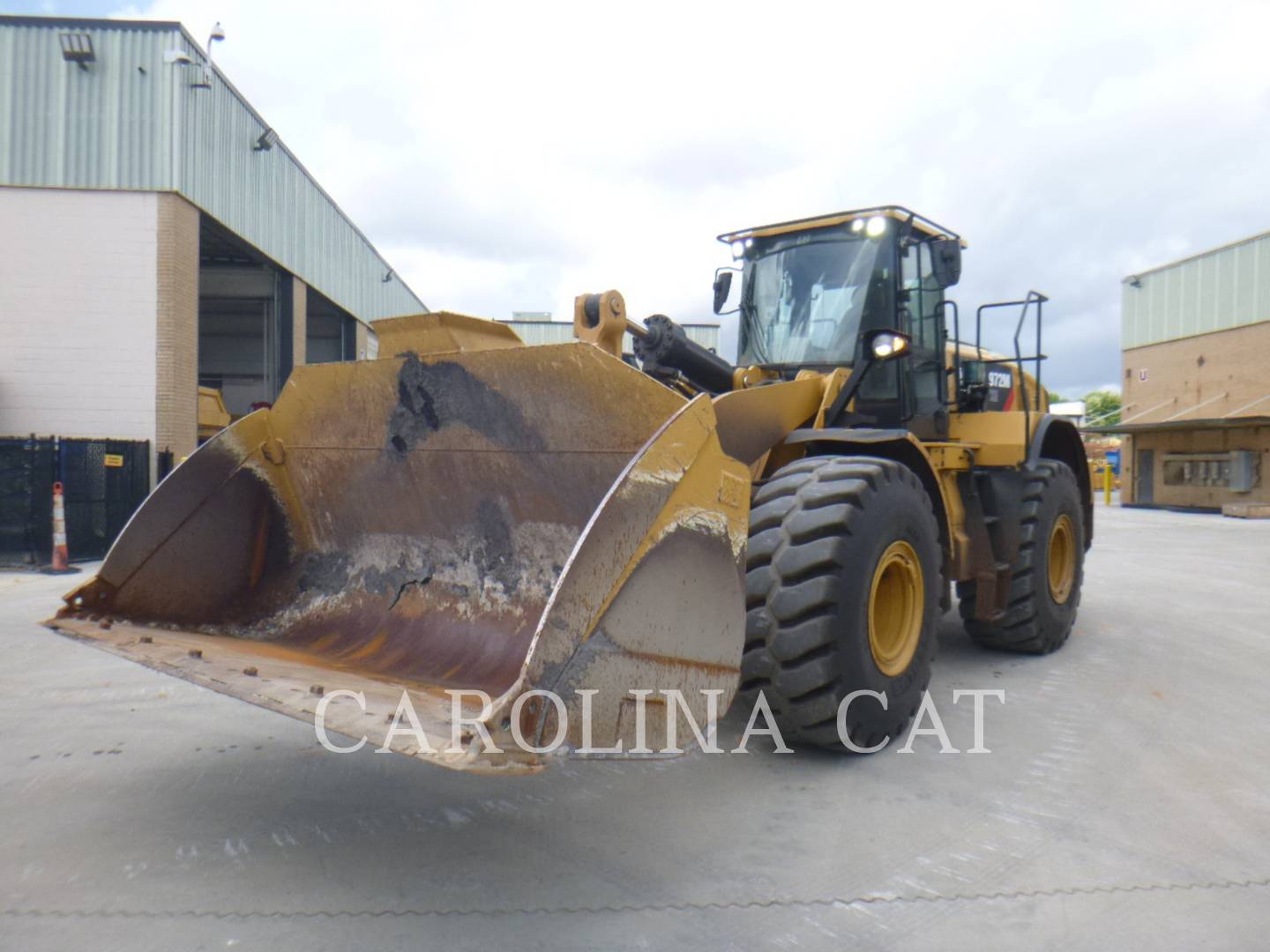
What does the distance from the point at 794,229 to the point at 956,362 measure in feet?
4.61

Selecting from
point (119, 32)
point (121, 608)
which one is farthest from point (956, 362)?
point (119, 32)

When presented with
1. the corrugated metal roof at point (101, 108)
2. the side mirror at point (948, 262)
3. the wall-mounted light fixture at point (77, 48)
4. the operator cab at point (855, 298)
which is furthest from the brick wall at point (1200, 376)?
the wall-mounted light fixture at point (77, 48)

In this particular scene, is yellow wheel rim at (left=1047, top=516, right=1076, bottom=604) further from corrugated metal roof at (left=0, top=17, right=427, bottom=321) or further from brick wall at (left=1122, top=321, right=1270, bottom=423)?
brick wall at (left=1122, top=321, right=1270, bottom=423)

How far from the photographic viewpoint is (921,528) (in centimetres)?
405

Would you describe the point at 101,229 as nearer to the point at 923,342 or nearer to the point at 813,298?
the point at 813,298

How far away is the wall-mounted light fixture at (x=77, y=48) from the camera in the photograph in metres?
12.8

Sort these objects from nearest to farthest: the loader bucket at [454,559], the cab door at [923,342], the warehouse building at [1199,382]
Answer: the loader bucket at [454,559]
the cab door at [923,342]
the warehouse building at [1199,382]

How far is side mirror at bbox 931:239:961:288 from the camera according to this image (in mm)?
4930

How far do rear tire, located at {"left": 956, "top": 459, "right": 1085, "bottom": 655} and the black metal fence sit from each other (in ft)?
32.7

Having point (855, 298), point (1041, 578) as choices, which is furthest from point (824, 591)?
point (1041, 578)

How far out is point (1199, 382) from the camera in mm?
25391

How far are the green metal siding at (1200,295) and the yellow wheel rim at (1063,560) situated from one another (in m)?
21.6

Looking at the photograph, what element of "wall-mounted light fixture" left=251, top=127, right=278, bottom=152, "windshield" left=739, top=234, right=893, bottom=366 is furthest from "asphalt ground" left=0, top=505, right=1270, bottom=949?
"wall-mounted light fixture" left=251, top=127, right=278, bottom=152

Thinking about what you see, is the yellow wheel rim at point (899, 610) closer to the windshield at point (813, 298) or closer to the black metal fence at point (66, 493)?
the windshield at point (813, 298)
